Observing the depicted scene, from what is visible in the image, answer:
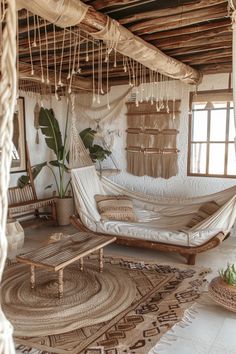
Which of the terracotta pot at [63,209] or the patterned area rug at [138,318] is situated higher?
the terracotta pot at [63,209]

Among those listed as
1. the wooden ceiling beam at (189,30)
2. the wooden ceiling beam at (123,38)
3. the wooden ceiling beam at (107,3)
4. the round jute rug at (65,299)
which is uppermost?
the wooden ceiling beam at (189,30)

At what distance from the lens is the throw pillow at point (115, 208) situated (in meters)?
4.42

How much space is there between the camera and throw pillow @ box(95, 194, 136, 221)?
4.42 m

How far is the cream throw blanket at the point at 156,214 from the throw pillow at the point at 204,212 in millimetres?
84

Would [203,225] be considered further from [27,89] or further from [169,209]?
[27,89]

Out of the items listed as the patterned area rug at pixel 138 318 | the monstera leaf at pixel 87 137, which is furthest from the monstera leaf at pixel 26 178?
the patterned area rug at pixel 138 318

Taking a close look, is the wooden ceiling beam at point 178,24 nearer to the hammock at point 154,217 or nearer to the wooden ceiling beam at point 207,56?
the wooden ceiling beam at point 207,56

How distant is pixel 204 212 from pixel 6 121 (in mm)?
3844

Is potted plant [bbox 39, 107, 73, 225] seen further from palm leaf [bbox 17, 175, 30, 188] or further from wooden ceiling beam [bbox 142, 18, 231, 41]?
wooden ceiling beam [bbox 142, 18, 231, 41]

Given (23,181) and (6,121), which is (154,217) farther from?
(6,121)

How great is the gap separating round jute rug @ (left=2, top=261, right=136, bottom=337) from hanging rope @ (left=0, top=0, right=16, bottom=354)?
6.85 feet

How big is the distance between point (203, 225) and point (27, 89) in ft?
Result: 11.6

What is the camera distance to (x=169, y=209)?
15.2ft

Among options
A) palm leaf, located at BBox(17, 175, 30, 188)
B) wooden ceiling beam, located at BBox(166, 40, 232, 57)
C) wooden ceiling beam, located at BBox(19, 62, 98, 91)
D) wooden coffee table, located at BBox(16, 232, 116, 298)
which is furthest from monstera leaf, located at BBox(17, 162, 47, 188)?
wooden ceiling beam, located at BBox(166, 40, 232, 57)
